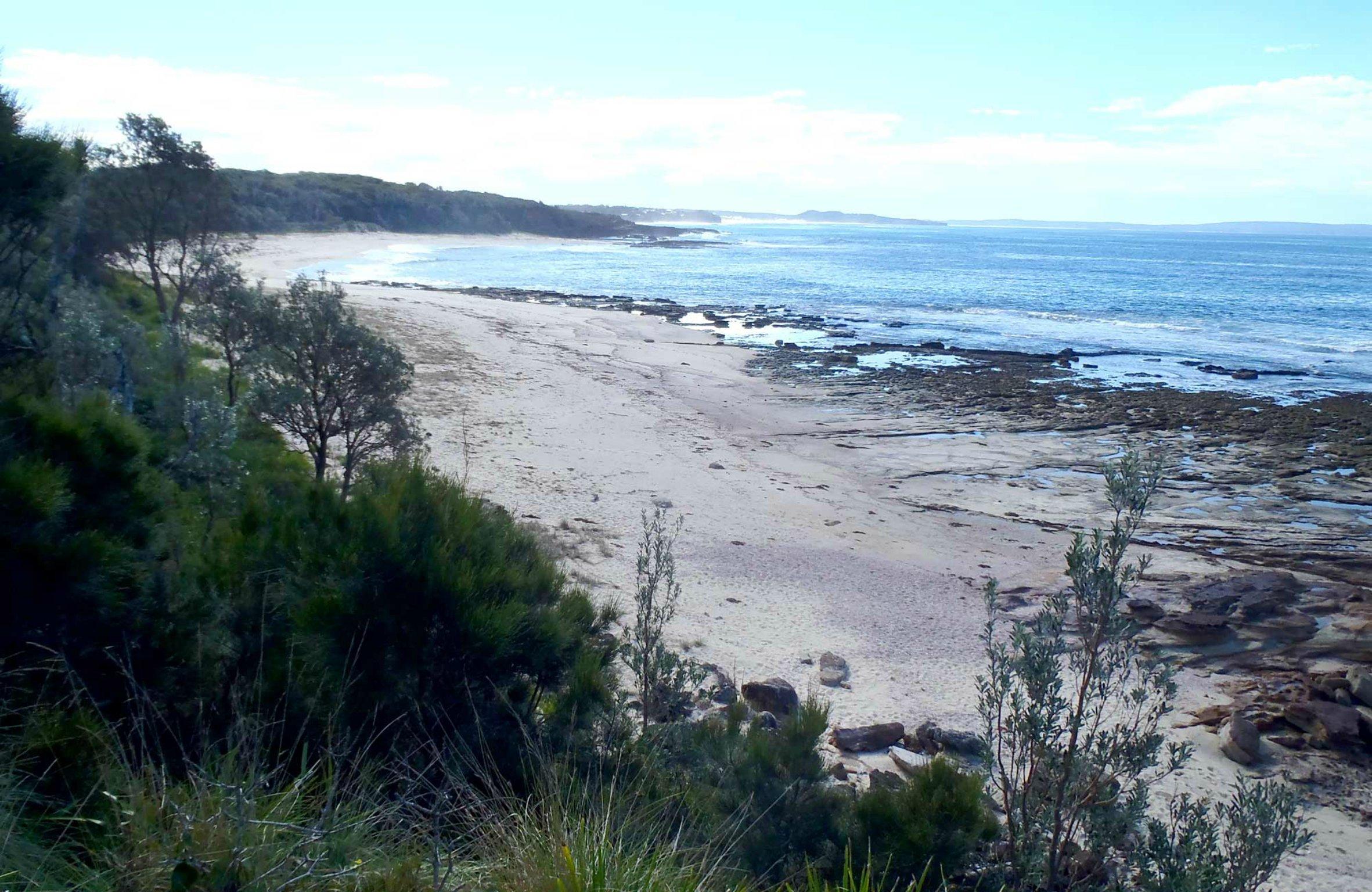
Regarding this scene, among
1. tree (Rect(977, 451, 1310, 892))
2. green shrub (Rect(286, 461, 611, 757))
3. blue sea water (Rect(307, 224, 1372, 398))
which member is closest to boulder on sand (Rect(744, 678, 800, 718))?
green shrub (Rect(286, 461, 611, 757))

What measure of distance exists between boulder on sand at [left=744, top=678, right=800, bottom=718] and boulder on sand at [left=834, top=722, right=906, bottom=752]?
426 millimetres

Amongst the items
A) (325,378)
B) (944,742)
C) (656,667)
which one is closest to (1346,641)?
(944,742)

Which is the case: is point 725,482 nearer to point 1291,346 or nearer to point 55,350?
point 55,350

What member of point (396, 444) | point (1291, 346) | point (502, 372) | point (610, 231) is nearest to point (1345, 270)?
point (1291, 346)

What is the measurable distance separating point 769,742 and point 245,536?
316cm

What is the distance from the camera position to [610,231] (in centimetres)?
12162

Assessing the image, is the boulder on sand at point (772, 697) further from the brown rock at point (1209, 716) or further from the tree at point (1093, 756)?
the brown rock at point (1209, 716)

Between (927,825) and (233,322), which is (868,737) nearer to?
(927,825)

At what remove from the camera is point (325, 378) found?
9.77 meters

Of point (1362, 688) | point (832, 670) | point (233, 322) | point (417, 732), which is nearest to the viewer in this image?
point (417, 732)

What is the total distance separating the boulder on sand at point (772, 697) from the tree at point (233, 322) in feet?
21.3

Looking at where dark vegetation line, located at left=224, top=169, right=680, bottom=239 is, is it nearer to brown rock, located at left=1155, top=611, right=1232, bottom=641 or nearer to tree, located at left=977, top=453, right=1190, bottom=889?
brown rock, located at left=1155, top=611, right=1232, bottom=641

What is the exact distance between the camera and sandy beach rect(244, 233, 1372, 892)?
849 centimetres

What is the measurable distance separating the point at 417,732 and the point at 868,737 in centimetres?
377
